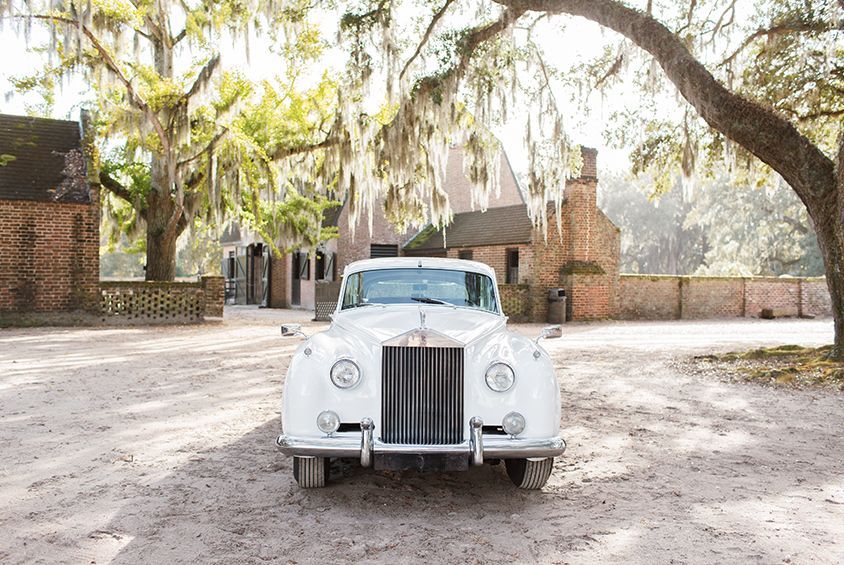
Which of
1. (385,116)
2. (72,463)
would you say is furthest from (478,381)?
(385,116)

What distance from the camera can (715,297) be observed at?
2528 centimetres

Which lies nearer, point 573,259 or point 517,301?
point 517,301

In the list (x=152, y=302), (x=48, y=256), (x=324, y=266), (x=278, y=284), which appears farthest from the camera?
Answer: (x=278, y=284)

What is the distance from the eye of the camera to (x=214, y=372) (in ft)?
31.9

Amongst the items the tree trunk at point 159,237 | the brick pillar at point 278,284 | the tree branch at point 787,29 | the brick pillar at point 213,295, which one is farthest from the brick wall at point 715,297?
the tree trunk at point 159,237

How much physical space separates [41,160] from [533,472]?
1828 centimetres

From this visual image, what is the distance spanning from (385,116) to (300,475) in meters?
14.9

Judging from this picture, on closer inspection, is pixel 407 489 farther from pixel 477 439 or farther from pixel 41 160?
pixel 41 160

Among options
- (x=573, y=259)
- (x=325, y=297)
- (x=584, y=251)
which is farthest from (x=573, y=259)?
(x=325, y=297)

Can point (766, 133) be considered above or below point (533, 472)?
above

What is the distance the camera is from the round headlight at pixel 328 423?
13.4ft

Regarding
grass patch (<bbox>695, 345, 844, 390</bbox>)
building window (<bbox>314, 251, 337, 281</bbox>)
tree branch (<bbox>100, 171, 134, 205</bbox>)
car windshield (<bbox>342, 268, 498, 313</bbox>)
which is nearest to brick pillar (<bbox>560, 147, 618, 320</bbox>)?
building window (<bbox>314, 251, 337, 281</bbox>)

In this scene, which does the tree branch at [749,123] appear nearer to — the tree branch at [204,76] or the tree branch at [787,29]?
the tree branch at [787,29]

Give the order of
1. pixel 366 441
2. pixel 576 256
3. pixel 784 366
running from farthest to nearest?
pixel 576 256 → pixel 784 366 → pixel 366 441
